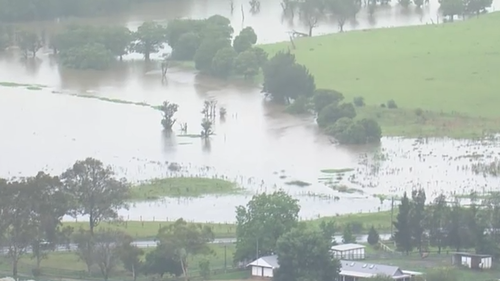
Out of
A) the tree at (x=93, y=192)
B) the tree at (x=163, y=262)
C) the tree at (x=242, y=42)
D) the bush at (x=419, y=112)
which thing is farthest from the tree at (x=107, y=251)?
the tree at (x=242, y=42)

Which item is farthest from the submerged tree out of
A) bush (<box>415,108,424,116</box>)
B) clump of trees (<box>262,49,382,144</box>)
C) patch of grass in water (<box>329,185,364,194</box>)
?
patch of grass in water (<box>329,185,364,194</box>)

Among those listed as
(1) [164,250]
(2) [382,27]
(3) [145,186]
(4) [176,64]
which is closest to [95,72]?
(4) [176,64]

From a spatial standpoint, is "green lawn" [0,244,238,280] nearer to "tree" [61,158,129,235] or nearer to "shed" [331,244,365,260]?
"tree" [61,158,129,235]

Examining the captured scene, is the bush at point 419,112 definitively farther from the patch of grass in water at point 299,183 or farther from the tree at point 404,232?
the tree at point 404,232

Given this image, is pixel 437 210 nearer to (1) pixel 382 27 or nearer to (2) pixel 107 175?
(2) pixel 107 175

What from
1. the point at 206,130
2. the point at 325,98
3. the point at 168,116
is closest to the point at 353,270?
the point at 206,130

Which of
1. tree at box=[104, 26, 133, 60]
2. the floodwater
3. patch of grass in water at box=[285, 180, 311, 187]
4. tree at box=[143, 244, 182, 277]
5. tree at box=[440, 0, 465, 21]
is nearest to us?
tree at box=[143, 244, 182, 277]

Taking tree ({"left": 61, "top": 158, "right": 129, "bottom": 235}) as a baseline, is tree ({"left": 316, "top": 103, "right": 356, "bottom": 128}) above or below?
above
